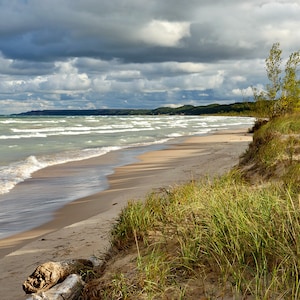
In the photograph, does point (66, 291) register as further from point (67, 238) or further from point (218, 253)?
point (67, 238)

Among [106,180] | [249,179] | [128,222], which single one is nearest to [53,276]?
[128,222]

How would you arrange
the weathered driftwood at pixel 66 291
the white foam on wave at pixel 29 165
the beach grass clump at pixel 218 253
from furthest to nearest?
1. the white foam on wave at pixel 29 165
2. the weathered driftwood at pixel 66 291
3. the beach grass clump at pixel 218 253

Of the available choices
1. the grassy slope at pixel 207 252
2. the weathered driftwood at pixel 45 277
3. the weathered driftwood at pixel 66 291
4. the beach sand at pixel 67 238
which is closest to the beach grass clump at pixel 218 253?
the grassy slope at pixel 207 252

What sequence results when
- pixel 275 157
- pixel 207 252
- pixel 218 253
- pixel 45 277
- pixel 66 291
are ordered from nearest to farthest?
1. pixel 218 253
2. pixel 207 252
3. pixel 66 291
4. pixel 45 277
5. pixel 275 157

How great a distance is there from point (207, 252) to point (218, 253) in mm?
170

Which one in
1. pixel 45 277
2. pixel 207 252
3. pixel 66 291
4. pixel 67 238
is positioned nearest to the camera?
pixel 207 252

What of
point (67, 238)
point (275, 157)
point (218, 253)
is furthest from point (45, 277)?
point (275, 157)

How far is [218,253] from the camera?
3.62m

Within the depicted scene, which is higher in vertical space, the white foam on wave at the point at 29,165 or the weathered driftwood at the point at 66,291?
the weathered driftwood at the point at 66,291

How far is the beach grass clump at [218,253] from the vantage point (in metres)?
3.23

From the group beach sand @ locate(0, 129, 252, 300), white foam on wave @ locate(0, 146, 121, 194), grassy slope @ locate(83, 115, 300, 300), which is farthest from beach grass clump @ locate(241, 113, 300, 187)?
white foam on wave @ locate(0, 146, 121, 194)

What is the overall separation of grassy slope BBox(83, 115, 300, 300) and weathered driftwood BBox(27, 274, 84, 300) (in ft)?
0.49

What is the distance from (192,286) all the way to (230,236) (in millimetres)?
589

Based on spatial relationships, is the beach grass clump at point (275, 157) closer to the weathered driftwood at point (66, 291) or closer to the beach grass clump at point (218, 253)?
the beach grass clump at point (218, 253)
